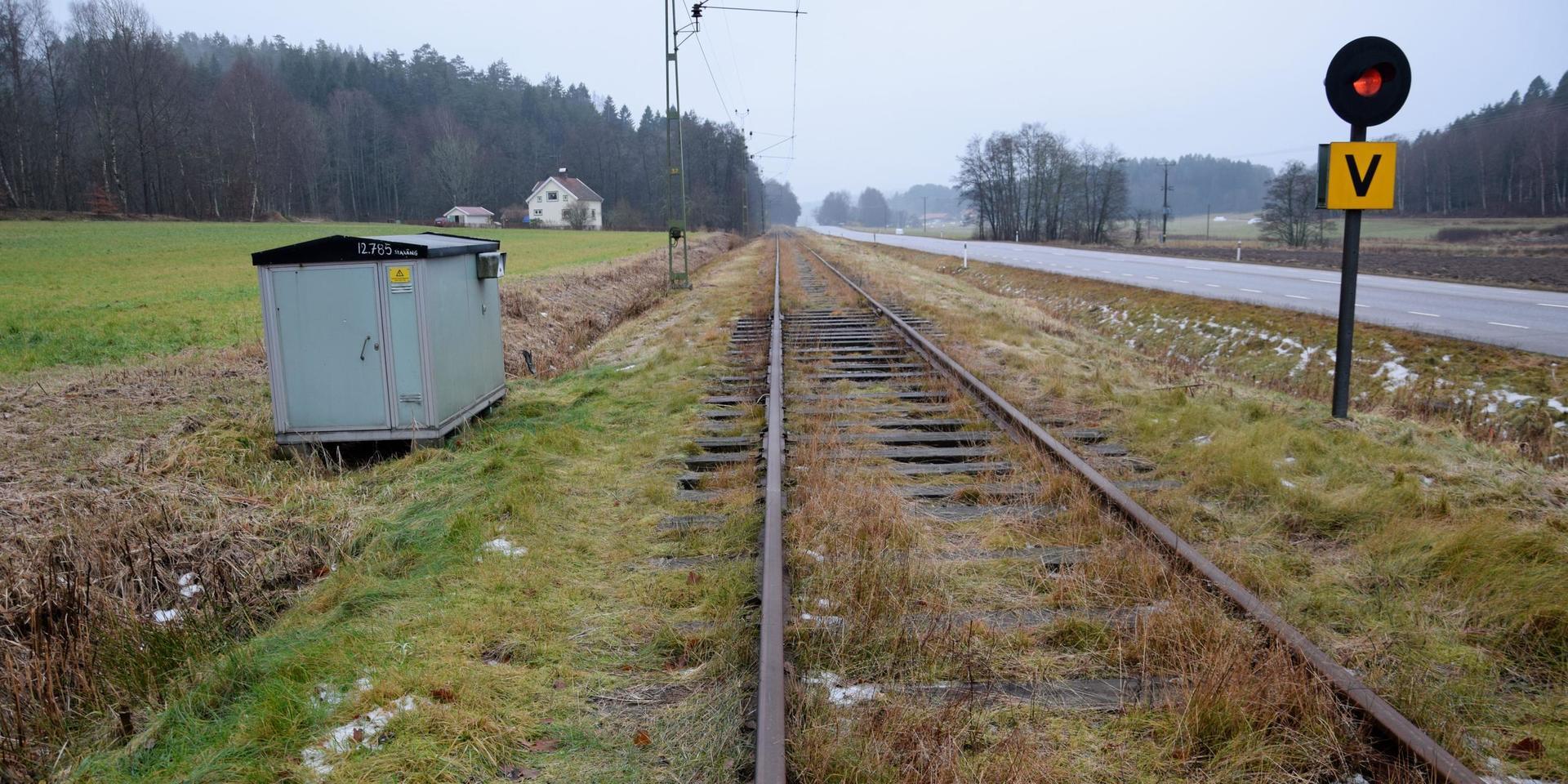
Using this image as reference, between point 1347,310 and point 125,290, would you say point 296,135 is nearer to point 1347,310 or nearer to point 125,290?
point 125,290

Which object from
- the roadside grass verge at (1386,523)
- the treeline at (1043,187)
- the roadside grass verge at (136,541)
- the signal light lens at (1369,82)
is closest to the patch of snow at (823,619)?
the roadside grass verge at (1386,523)

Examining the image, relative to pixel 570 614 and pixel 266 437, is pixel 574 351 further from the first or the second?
pixel 570 614

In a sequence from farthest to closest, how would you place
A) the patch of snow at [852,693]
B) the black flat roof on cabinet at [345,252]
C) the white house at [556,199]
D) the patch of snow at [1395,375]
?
the white house at [556,199]
the patch of snow at [1395,375]
the black flat roof on cabinet at [345,252]
the patch of snow at [852,693]

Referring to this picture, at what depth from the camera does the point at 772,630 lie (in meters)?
3.57

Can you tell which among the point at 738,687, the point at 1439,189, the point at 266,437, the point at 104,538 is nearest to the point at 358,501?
the point at 104,538

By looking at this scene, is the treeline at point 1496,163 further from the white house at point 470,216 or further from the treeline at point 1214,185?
the white house at point 470,216

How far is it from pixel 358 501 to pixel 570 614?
2.89m

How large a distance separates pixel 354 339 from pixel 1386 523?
705 centimetres

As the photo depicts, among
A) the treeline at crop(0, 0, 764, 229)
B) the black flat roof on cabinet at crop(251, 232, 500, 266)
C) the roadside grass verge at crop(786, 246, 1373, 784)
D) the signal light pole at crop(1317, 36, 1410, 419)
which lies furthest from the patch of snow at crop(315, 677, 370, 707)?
the treeline at crop(0, 0, 764, 229)

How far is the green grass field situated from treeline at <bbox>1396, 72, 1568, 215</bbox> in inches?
2887

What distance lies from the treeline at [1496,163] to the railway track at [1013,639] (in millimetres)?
86770

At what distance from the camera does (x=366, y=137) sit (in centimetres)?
10838

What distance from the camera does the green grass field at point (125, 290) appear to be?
1349 cm

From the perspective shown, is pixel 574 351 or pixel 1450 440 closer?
A: pixel 1450 440
